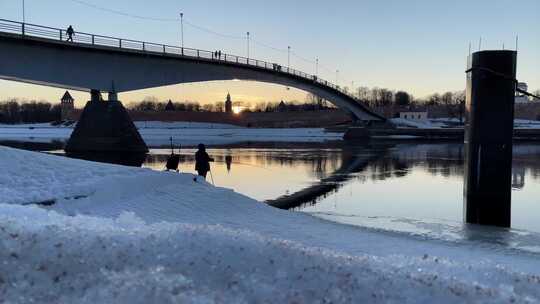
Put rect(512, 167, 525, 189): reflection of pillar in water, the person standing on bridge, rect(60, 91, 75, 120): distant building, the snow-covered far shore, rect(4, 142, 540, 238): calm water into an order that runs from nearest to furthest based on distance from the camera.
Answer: rect(4, 142, 540, 238): calm water < rect(512, 167, 525, 189): reflection of pillar in water < the person standing on bridge < the snow-covered far shore < rect(60, 91, 75, 120): distant building

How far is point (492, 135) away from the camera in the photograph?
13.5 meters

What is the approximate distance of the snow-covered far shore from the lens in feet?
271

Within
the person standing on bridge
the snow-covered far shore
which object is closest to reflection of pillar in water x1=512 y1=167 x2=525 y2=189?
the person standing on bridge

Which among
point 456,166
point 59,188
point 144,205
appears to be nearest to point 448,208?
point 144,205

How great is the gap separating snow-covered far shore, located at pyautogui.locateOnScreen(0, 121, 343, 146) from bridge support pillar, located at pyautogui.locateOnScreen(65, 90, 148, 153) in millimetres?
21127

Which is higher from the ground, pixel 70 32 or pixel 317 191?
pixel 70 32

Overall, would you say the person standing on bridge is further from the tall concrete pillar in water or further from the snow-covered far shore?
the tall concrete pillar in water

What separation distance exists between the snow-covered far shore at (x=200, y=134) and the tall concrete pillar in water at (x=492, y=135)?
200 ft

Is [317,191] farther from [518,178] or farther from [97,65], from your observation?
[97,65]

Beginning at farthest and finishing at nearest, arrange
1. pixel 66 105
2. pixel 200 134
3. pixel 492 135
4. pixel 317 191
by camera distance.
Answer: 1. pixel 66 105
2. pixel 200 134
3. pixel 317 191
4. pixel 492 135

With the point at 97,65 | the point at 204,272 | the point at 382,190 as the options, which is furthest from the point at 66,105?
the point at 204,272

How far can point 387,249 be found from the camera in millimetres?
9594

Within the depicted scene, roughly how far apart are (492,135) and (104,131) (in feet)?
141

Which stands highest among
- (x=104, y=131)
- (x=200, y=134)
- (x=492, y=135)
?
(x=492, y=135)
